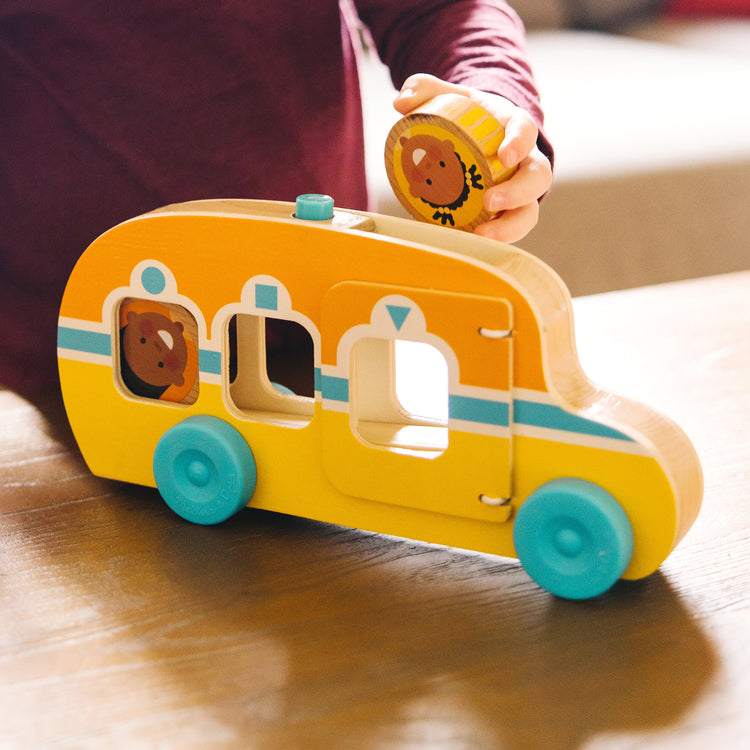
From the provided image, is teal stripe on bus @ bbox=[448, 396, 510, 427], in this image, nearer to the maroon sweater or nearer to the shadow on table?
the shadow on table

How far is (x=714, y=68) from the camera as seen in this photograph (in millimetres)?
1896

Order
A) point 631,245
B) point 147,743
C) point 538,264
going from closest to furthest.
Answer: point 147,743 < point 538,264 < point 631,245

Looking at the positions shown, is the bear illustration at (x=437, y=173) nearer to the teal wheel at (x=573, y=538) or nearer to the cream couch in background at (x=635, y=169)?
the teal wheel at (x=573, y=538)

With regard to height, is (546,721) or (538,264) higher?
(538,264)

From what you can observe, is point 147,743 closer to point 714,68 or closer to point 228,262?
point 228,262

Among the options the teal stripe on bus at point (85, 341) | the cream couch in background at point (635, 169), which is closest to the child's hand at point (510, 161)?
the teal stripe on bus at point (85, 341)

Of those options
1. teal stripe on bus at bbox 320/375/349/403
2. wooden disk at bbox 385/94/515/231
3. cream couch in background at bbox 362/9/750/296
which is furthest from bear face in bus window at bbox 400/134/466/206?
cream couch in background at bbox 362/9/750/296

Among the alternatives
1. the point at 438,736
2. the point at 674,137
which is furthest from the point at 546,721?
the point at 674,137

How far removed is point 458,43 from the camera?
31.7 inches

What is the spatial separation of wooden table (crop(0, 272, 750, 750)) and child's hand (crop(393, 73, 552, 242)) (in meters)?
0.19

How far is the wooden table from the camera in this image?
1.30ft

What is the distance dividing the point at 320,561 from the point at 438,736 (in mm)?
146

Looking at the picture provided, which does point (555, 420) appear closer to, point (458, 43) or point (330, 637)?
point (330, 637)

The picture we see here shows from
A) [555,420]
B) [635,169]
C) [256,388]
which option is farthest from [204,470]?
[635,169]
